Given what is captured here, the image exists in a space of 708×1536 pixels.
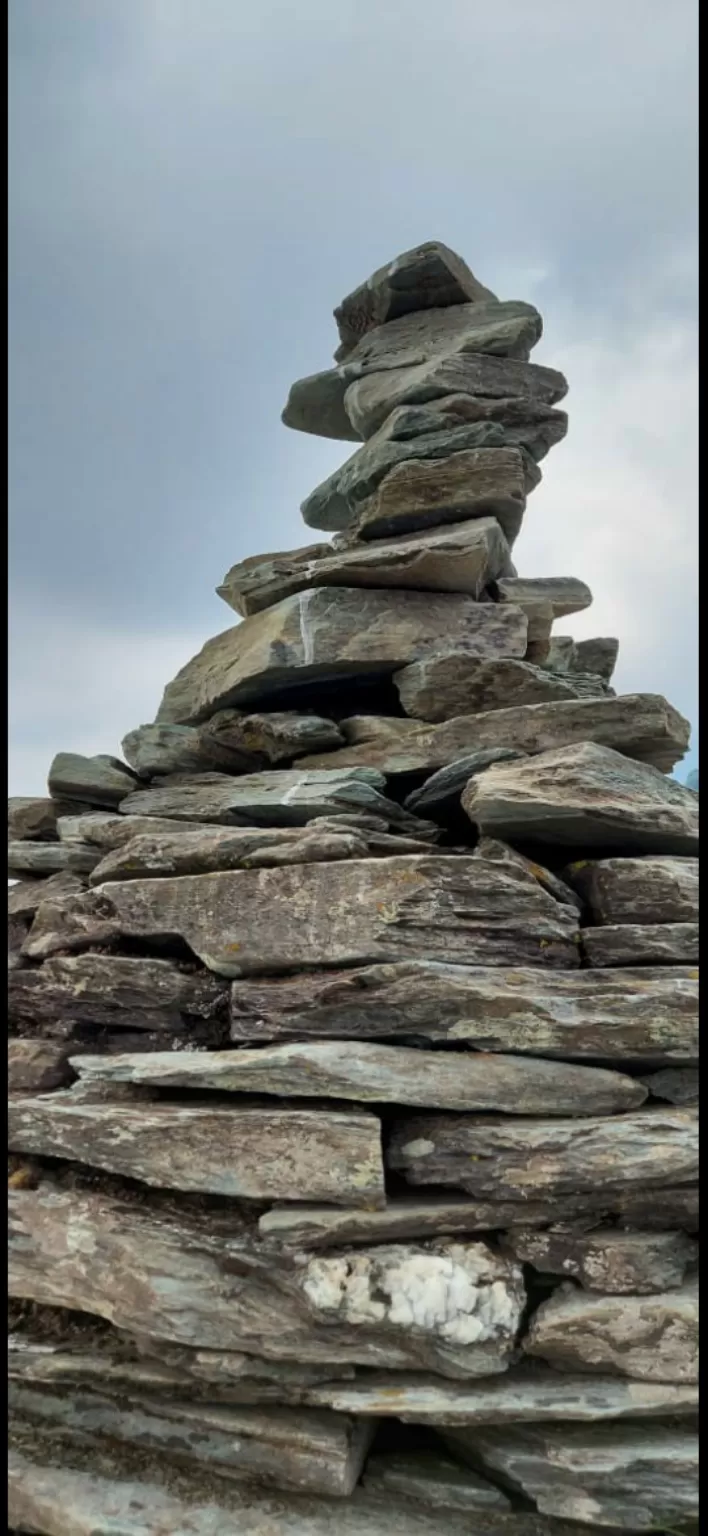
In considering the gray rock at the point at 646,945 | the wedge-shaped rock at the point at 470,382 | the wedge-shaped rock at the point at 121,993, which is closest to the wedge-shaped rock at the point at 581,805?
the gray rock at the point at 646,945

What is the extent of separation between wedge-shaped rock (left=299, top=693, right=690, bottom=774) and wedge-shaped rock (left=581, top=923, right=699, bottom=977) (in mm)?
2778

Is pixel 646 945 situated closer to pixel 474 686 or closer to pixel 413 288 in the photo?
pixel 474 686

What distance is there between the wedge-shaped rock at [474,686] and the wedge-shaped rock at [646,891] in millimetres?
3413

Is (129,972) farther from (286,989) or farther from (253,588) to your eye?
(253,588)

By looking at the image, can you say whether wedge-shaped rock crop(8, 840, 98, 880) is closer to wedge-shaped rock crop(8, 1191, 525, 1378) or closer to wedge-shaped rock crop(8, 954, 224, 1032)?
wedge-shaped rock crop(8, 954, 224, 1032)

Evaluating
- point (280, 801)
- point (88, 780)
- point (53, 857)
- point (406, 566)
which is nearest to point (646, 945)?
point (280, 801)

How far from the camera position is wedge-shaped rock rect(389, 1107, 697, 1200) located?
8.61 meters

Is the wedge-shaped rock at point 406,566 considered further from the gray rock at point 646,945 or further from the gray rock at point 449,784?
the gray rock at point 646,945

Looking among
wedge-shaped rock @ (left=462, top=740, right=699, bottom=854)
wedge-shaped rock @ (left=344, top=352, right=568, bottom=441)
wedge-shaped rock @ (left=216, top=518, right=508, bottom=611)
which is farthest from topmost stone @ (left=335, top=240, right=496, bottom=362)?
wedge-shaped rock @ (left=462, top=740, right=699, bottom=854)

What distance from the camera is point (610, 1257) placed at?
8.55 metres

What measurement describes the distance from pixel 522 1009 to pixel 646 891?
6.99 ft

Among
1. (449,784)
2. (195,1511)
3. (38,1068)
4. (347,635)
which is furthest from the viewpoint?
(347,635)

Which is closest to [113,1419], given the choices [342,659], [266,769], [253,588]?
[266,769]

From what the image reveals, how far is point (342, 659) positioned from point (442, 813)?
2.99m
